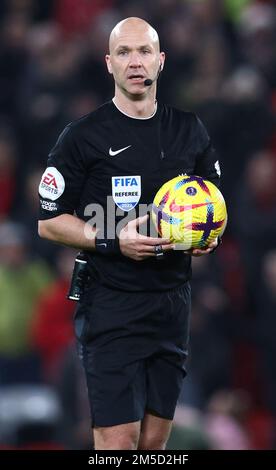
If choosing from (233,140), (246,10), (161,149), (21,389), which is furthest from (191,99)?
(161,149)

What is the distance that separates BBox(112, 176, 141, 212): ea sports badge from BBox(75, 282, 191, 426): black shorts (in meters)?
0.41

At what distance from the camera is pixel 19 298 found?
998 centimetres

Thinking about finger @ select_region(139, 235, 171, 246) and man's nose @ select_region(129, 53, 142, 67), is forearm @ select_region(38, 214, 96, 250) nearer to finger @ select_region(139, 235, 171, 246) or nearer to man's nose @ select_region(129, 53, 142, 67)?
finger @ select_region(139, 235, 171, 246)

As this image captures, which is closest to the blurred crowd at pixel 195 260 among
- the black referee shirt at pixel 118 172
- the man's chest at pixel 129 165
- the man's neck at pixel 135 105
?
the black referee shirt at pixel 118 172

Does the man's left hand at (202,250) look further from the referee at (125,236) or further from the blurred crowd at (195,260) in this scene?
the blurred crowd at (195,260)

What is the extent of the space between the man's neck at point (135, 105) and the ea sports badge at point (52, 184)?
0.42 m

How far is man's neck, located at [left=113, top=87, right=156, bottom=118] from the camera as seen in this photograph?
5.35 metres

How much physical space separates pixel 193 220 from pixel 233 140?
490 centimetres

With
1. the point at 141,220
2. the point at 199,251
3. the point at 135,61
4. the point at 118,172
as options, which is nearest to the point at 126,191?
the point at 118,172

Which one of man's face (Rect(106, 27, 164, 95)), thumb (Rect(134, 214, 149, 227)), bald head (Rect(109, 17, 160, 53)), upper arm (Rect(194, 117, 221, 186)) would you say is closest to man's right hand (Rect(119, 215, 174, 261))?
thumb (Rect(134, 214, 149, 227))

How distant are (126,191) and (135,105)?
0.40 m

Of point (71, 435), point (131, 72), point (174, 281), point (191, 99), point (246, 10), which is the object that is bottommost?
point (71, 435)

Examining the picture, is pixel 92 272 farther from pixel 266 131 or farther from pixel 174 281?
pixel 266 131

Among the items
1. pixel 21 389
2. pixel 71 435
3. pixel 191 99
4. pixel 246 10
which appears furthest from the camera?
pixel 246 10
